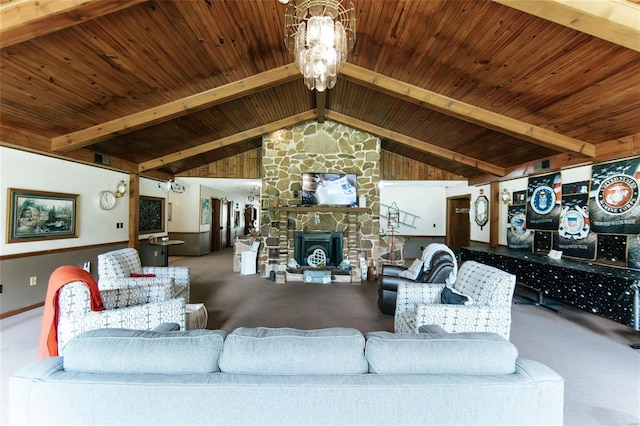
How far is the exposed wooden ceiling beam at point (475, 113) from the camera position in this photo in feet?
12.9

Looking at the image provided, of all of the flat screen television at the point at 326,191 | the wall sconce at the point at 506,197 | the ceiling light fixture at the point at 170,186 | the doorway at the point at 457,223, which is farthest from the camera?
the doorway at the point at 457,223

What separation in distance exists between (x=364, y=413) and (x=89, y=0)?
3.15 metres

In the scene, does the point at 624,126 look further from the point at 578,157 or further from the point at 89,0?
the point at 89,0

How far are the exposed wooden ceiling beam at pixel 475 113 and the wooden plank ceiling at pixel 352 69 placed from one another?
15mm

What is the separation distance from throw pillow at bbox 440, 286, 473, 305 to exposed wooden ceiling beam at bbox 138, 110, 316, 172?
459 centimetres

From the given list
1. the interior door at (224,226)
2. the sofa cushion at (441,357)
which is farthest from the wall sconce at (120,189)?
the sofa cushion at (441,357)

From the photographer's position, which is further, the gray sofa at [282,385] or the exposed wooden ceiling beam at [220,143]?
the exposed wooden ceiling beam at [220,143]

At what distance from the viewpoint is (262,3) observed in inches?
107

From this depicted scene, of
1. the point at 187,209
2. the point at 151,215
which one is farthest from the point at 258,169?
the point at 187,209

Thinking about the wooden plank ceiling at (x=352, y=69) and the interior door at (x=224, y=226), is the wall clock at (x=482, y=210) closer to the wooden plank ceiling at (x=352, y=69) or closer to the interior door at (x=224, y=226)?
the wooden plank ceiling at (x=352, y=69)

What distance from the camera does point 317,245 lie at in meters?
6.14

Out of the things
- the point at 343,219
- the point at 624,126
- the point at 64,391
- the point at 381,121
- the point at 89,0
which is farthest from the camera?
the point at 343,219

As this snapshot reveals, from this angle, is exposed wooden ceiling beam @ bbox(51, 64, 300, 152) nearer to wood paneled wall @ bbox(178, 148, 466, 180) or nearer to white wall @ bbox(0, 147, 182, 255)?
white wall @ bbox(0, 147, 182, 255)

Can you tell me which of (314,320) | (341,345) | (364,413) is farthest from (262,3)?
(314,320)
